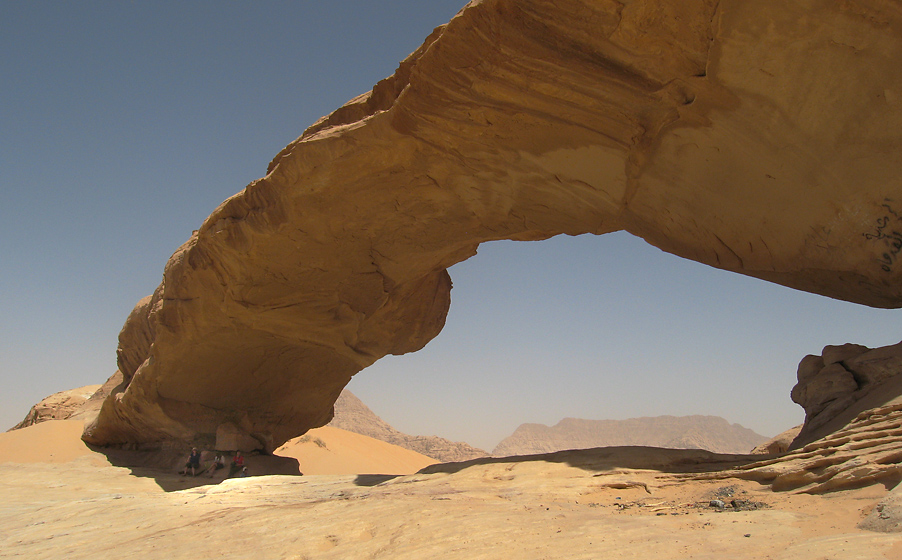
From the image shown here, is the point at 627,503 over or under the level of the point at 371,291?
under

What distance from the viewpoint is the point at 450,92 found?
5934 millimetres

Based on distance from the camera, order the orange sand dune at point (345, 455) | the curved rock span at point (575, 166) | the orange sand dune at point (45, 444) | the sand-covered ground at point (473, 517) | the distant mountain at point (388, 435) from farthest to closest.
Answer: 1. the distant mountain at point (388, 435)
2. the orange sand dune at point (345, 455)
3. the orange sand dune at point (45, 444)
4. the curved rock span at point (575, 166)
5. the sand-covered ground at point (473, 517)

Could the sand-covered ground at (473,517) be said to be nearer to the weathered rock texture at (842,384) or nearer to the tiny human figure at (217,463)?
the weathered rock texture at (842,384)

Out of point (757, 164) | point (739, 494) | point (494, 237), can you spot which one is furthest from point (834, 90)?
point (494, 237)

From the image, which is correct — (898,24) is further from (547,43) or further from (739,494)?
(739,494)

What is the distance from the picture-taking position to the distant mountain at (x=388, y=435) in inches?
1296

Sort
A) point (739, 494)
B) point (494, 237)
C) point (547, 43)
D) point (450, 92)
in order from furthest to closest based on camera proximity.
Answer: point (494, 237)
point (450, 92)
point (547, 43)
point (739, 494)

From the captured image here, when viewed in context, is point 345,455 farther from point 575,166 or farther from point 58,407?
point 575,166

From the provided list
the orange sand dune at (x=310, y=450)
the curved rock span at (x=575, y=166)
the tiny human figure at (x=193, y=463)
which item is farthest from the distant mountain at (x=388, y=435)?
the curved rock span at (x=575, y=166)

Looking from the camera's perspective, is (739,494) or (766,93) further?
(766,93)

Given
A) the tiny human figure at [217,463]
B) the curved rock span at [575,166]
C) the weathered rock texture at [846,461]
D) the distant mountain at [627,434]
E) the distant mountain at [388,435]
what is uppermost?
the curved rock span at [575,166]

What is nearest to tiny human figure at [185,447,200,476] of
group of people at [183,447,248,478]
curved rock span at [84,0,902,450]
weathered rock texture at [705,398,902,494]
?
group of people at [183,447,248,478]

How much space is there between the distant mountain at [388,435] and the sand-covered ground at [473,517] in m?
22.0

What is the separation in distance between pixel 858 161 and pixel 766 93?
1.12 metres
